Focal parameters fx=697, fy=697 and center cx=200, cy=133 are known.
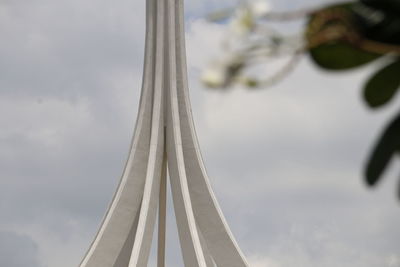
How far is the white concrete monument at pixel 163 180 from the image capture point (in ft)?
30.5

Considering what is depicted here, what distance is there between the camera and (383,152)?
84 cm

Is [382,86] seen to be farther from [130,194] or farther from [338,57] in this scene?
[130,194]

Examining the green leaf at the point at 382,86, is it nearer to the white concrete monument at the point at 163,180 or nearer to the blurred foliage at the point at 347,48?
the blurred foliage at the point at 347,48

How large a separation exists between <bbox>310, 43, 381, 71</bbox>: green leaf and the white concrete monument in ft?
27.1

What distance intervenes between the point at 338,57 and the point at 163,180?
9.66 m

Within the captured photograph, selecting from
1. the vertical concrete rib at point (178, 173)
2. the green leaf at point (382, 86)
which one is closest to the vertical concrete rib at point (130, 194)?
the vertical concrete rib at point (178, 173)

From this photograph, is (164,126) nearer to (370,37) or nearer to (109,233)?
(109,233)

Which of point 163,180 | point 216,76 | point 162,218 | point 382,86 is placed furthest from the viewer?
point 163,180

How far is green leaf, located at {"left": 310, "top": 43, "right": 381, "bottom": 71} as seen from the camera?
0.80 meters

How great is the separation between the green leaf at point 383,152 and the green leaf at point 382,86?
0.16ft

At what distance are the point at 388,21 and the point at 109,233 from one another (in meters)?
8.93

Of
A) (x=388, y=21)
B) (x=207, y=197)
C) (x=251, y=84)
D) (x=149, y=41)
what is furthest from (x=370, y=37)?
(x=149, y=41)

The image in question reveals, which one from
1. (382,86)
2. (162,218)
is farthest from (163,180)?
(382,86)

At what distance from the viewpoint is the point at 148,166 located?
995cm
